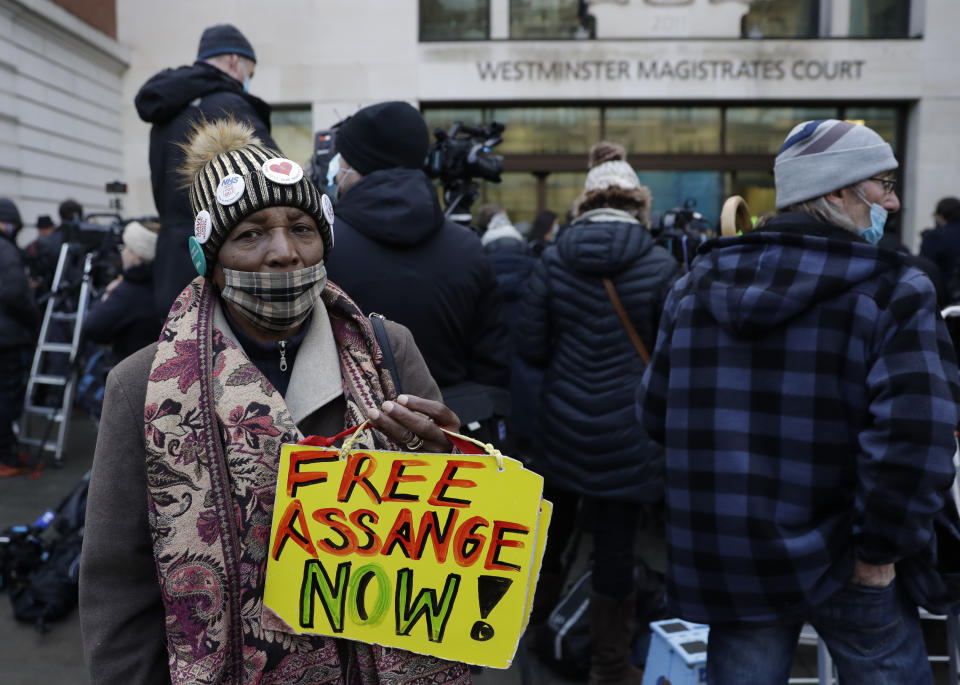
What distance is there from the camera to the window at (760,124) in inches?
543

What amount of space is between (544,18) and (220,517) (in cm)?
1392

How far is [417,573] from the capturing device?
131 centimetres

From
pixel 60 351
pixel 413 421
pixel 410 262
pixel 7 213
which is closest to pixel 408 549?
pixel 413 421

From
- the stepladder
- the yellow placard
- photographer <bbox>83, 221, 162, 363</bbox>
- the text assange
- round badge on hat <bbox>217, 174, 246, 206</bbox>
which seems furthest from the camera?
the text assange

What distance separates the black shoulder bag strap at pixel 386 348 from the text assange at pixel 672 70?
1242 centimetres

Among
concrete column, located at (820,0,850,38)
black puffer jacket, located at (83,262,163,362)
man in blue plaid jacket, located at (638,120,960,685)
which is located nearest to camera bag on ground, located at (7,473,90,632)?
black puffer jacket, located at (83,262,163,362)

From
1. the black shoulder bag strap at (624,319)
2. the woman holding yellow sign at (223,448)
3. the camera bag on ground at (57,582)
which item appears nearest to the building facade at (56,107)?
the camera bag on ground at (57,582)

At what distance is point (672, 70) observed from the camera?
43.2 feet

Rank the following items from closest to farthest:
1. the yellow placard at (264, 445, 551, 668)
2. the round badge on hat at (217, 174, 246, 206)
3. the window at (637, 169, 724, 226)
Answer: the yellow placard at (264, 445, 551, 668) → the round badge on hat at (217, 174, 246, 206) → the window at (637, 169, 724, 226)

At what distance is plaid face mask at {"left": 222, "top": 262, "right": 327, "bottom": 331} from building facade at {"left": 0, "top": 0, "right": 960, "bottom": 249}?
12.4 m

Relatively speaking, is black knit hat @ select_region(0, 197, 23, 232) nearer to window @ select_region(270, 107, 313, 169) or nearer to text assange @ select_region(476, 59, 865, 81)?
window @ select_region(270, 107, 313, 169)

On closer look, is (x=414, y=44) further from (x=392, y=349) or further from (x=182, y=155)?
(x=392, y=349)

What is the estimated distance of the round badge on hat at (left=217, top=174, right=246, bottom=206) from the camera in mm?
1422

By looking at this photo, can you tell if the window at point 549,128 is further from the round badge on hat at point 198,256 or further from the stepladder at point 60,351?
the round badge on hat at point 198,256
